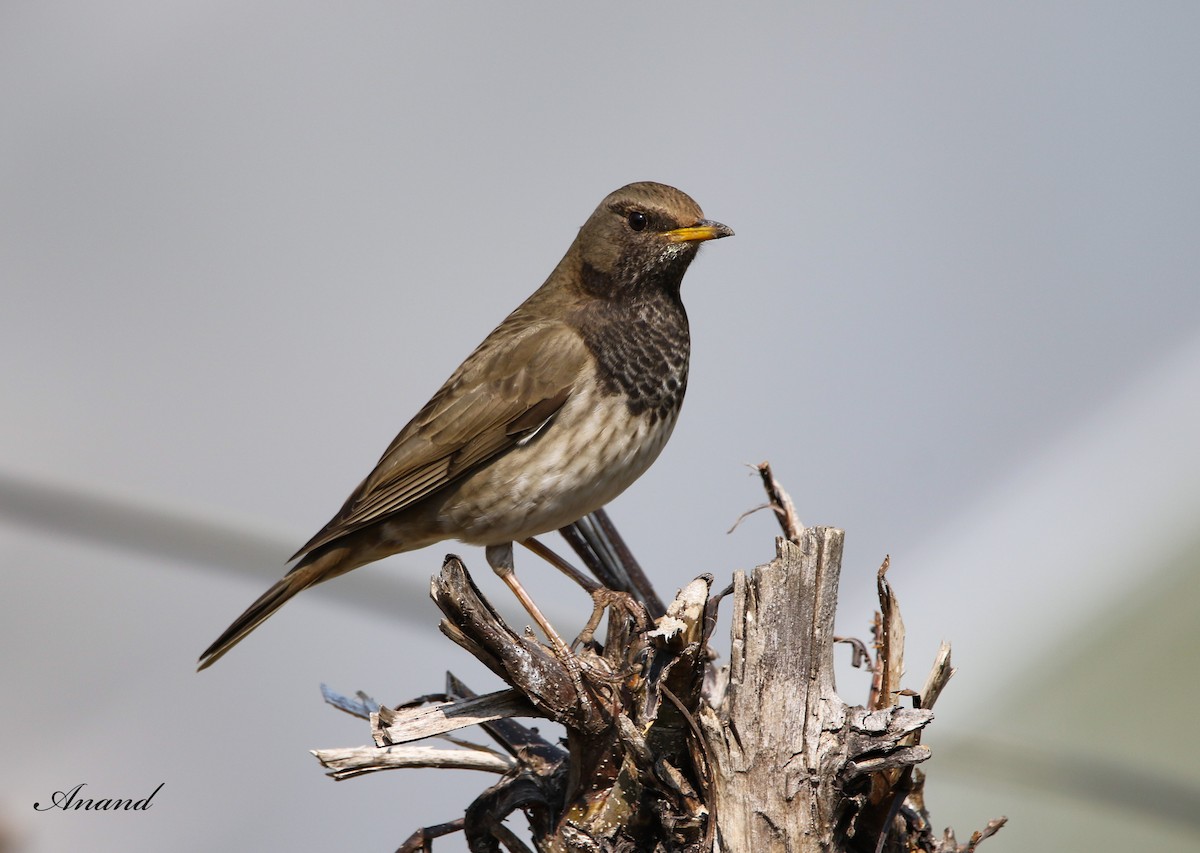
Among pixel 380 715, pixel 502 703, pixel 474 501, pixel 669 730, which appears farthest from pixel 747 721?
pixel 474 501

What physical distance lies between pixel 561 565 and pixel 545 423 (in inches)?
23.7

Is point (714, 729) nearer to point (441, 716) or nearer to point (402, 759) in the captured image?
point (441, 716)

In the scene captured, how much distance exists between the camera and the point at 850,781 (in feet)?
10.2

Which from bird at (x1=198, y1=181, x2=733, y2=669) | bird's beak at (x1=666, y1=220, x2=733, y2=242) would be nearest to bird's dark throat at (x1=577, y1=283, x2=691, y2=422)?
bird at (x1=198, y1=181, x2=733, y2=669)

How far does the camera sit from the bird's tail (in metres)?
4.30

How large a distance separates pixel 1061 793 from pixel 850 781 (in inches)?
157

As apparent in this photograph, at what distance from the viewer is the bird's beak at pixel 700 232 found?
449cm

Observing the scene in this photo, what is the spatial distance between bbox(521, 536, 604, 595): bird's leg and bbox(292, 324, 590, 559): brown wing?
46 centimetres

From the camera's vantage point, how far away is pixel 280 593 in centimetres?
436

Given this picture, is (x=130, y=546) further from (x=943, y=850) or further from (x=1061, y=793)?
(x=1061, y=793)

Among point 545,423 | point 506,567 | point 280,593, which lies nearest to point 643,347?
point 545,423

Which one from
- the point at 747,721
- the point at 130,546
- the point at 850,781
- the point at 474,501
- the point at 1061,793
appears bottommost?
the point at 1061,793

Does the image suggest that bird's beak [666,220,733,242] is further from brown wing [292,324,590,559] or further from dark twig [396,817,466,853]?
dark twig [396,817,466,853]

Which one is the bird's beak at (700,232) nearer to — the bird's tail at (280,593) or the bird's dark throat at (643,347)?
the bird's dark throat at (643,347)
